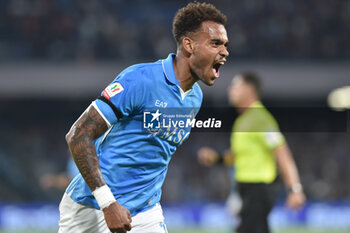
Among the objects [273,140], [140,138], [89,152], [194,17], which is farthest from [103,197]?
[273,140]

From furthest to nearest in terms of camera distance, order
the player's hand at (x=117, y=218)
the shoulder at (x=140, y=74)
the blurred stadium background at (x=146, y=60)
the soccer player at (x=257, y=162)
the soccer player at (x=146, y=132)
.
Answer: the blurred stadium background at (x=146, y=60)
the soccer player at (x=257, y=162)
the soccer player at (x=146, y=132)
the shoulder at (x=140, y=74)
the player's hand at (x=117, y=218)

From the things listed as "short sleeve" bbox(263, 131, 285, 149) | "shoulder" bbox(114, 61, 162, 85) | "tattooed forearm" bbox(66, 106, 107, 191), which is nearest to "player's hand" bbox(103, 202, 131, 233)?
"tattooed forearm" bbox(66, 106, 107, 191)

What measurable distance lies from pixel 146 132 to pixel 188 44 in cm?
63

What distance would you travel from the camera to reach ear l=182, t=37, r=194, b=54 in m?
3.77

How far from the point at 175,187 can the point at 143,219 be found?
13571 millimetres

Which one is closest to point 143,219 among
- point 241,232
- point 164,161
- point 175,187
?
point 164,161

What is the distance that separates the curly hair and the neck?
135mm

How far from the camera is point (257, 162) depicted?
6449 millimetres

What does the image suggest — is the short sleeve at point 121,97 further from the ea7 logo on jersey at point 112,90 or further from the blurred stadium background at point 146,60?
the blurred stadium background at point 146,60

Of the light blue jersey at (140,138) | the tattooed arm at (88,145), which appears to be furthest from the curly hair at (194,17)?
the tattooed arm at (88,145)

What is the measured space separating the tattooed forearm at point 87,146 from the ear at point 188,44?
2.57ft

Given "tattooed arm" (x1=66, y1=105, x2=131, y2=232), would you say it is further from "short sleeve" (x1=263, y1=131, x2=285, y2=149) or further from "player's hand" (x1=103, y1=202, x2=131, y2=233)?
"short sleeve" (x1=263, y1=131, x2=285, y2=149)

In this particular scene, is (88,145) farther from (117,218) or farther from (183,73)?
(183,73)

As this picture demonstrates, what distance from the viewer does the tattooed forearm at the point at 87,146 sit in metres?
3.32
